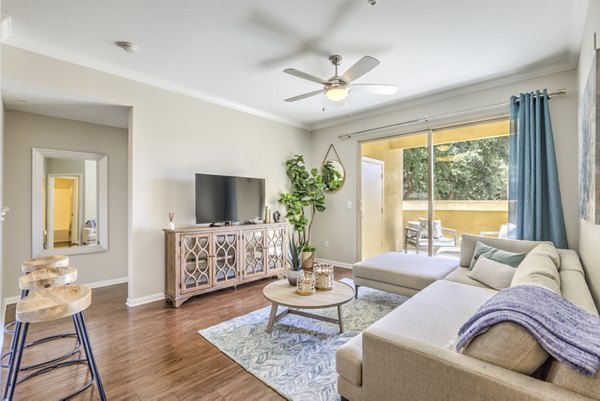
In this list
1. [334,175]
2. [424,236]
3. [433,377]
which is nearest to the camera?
[433,377]

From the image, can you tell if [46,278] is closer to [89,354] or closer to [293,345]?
[89,354]

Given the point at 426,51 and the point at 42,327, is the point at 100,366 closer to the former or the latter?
the point at 42,327

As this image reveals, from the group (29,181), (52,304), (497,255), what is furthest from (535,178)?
(29,181)

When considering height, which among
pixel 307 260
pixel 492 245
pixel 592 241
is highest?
pixel 592 241

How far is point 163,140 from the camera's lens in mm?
3486

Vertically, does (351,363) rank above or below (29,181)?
below

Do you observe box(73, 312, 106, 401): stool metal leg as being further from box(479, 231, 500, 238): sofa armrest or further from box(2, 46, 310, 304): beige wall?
box(479, 231, 500, 238): sofa armrest

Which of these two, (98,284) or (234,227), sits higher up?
(234,227)

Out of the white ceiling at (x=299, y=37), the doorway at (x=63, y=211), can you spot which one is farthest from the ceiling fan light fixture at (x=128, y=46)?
the doorway at (x=63, y=211)

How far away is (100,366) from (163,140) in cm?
244

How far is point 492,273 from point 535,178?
1.30 metres

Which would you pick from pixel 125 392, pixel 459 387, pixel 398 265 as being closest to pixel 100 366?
pixel 125 392

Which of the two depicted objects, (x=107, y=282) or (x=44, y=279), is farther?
(x=107, y=282)

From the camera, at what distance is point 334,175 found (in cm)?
507
